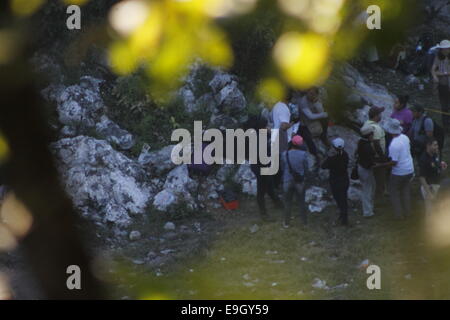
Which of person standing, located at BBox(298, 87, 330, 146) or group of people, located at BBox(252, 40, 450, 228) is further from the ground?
person standing, located at BBox(298, 87, 330, 146)

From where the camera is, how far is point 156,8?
3.28 metres

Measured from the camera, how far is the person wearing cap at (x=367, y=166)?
825cm

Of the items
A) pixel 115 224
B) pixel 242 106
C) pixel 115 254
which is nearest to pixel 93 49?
pixel 242 106

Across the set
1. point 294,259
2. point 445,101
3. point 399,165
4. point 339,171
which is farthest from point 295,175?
point 445,101

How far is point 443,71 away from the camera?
10047 mm

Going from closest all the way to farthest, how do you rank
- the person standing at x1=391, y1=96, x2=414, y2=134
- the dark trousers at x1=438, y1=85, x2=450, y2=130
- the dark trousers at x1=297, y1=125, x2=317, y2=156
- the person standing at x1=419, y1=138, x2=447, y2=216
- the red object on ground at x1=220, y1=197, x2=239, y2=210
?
1. the person standing at x1=419, y1=138, x2=447, y2=216
2. the person standing at x1=391, y1=96, x2=414, y2=134
3. the red object on ground at x1=220, y1=197, x2=239, y2=210
4. the dark trousers at x1=297, y1=125, x2=317, y2=156
5. the dark trousers at x1=438, y1=85, x2=450, y2=130

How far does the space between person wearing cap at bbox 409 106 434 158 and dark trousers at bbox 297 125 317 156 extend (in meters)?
1.55

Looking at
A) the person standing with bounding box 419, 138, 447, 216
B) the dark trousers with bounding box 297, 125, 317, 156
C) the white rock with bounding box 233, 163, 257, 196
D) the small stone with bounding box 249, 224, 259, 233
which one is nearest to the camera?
the person standing with bounding box 419, 138, 447, 216

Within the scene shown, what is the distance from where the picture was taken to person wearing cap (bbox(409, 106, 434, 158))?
332 inches

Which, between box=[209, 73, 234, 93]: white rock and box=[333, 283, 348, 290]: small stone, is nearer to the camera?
box=[333, 283, 348, 290]: small stone

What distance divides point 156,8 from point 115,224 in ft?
19.9

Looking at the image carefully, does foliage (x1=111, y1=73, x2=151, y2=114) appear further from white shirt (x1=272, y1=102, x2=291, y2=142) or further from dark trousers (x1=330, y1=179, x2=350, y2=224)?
dark trousers (x1=330, y1=179, x2=350, y2=224)

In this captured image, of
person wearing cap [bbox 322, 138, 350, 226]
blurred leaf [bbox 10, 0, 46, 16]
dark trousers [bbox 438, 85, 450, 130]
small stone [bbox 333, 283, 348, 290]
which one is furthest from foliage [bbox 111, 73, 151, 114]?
blurred leaf [bbox 10, 0, 46, 16]

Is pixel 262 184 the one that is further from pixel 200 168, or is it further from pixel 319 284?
pixel 319 284
